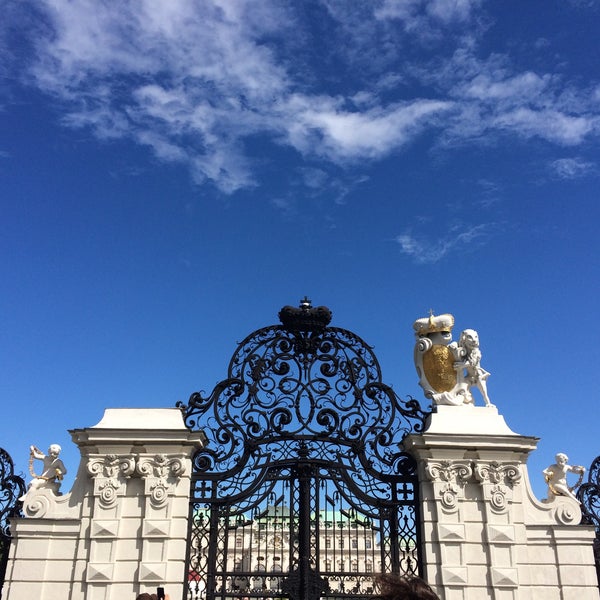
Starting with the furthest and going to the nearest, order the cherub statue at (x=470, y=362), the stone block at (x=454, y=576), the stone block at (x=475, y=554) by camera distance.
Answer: the cherub statue at (x=470, y=362), the stone block at (x=475, y=554), the stone block at (x=454, y=576)

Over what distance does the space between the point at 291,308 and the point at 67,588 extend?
18.6ft

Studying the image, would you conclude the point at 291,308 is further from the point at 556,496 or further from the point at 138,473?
the point at 556,496

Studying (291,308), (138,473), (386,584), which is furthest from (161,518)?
(386,584)

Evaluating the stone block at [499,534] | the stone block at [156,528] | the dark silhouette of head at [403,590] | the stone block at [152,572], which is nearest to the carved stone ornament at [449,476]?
the stone block at [499,534]

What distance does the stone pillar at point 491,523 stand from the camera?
1032cm

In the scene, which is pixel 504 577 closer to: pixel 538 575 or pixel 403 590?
pixel 538 575

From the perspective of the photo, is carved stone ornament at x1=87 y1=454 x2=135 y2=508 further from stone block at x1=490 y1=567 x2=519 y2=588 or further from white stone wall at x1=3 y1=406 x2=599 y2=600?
stone block at x1=490 y1=567 x2=519 y2=588

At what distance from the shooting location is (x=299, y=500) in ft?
35.1

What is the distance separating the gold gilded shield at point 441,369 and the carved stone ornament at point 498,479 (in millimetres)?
1517

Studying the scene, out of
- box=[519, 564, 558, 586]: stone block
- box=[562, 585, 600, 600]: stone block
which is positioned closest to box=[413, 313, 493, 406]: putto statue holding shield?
box=[519, 564, 558, 586]: stone block

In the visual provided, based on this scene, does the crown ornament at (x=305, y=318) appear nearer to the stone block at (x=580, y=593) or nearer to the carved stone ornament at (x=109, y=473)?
the carved stone ornament at (x=109, y=473)

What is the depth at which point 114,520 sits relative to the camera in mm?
10406

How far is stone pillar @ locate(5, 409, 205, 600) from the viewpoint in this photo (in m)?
10.1

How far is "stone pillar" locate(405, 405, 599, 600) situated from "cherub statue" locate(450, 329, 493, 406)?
695mm
